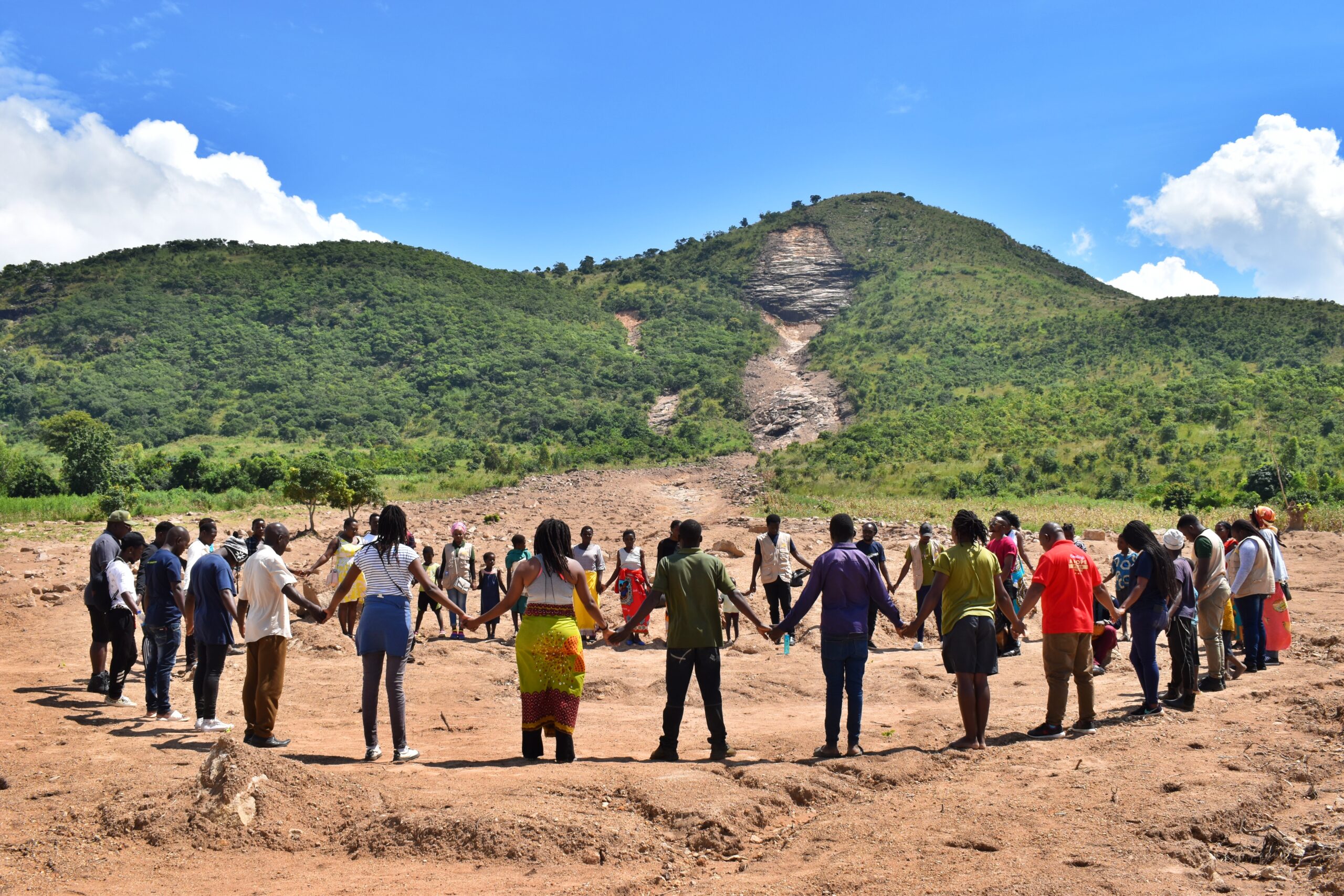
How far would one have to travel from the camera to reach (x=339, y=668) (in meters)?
10.1

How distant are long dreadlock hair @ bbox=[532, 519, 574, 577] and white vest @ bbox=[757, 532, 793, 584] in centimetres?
523

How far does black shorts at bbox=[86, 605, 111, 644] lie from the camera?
7918mm

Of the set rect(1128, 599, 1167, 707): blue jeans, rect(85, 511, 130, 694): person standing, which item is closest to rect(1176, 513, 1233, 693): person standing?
rect(1128, 599, 1167, 707): blue jeans

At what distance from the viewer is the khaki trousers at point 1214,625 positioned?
25.9 ft

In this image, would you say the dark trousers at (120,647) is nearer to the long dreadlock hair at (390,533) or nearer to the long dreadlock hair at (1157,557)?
the long dreadlock hair at (390,533)

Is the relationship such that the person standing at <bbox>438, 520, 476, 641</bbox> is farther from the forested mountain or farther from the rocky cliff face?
the rocky cliff face

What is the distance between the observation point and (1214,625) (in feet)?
26.5

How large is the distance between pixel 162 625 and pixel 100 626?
1128 mm

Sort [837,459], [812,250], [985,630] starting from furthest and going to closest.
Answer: [812,250] < [837,459] < [985,630]

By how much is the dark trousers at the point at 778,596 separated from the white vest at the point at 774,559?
2.1 inches

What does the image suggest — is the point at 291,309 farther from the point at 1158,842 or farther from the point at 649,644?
the point at 1158,842

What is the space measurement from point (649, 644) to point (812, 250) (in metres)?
97.4

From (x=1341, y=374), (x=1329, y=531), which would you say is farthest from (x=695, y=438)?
(x=1329, y=531)

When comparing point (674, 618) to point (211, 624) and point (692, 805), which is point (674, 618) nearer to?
point (692, 805)
